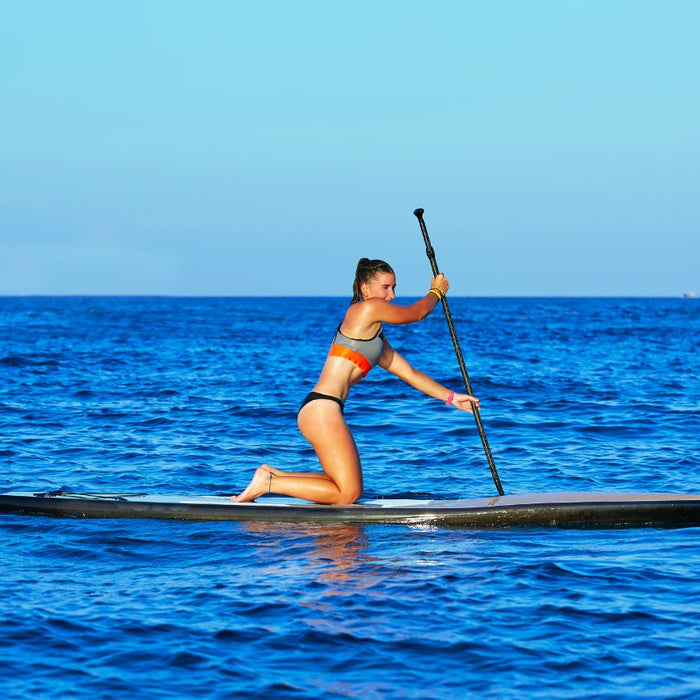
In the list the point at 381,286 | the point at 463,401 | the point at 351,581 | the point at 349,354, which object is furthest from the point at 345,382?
the point at 351,581

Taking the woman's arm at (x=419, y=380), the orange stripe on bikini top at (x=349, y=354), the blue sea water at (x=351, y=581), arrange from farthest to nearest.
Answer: the woman's arm at (x=419, y=380)
the orange stripe on bikini top at (x=349, y=354)
the blue sea water at (x=351, y=581)

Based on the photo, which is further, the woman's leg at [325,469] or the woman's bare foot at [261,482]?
the woman's bare foot at [261,482]

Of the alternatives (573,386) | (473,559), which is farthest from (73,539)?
(573,386)

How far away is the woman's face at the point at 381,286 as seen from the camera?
8.18m

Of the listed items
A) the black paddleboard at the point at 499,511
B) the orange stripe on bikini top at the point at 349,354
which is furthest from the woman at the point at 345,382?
the black paddleboard at the point at 499,511


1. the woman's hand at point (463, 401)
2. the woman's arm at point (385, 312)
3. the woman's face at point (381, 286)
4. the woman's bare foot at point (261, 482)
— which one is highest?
the woman's face at point (381, 286)

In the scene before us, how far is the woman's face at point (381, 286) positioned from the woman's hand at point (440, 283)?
1.45 feet

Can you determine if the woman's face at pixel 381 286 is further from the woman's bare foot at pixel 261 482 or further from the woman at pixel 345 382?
the woman's bare foot at pixel 261 482

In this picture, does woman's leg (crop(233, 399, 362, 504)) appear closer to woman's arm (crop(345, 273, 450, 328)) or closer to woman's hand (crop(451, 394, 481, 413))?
woman's arm (crop(345, 273, 450, 328))

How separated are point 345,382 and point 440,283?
1135 mm

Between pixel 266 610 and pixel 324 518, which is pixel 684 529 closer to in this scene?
pixel 324 518

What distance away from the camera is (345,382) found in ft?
27.5

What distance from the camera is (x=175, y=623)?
5945 millimetres

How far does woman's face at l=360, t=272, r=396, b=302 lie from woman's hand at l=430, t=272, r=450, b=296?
44cm
